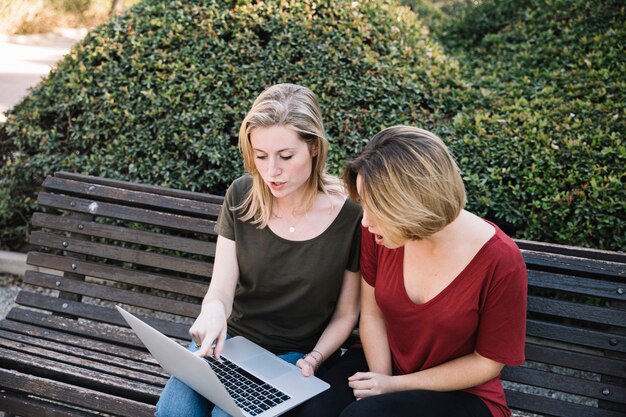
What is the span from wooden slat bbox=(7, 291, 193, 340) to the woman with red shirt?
1271 mm

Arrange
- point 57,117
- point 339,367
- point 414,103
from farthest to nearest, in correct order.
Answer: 1. point 57,117
2. point 414,103
3. point 339,367

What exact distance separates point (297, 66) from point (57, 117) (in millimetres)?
1784

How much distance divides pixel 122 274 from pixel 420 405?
72.6 inches

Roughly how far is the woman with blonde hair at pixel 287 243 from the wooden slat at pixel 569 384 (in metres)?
0.76

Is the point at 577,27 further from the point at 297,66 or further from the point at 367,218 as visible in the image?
the point at 367,218

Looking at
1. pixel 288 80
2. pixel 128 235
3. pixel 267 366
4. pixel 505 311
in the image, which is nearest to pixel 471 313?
pixel 505 311

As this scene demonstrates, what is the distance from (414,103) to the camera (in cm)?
407

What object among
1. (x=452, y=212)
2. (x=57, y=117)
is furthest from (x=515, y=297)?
(x=57, y=117)

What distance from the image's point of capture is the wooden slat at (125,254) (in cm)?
330

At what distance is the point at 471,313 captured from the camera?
2.25 m

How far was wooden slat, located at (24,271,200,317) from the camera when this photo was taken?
3.28m

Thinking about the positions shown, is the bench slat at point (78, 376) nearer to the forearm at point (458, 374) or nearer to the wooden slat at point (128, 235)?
the wooden slat at point (128, 235)

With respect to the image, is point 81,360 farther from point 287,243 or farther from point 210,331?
point 287,243

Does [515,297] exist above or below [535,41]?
below
